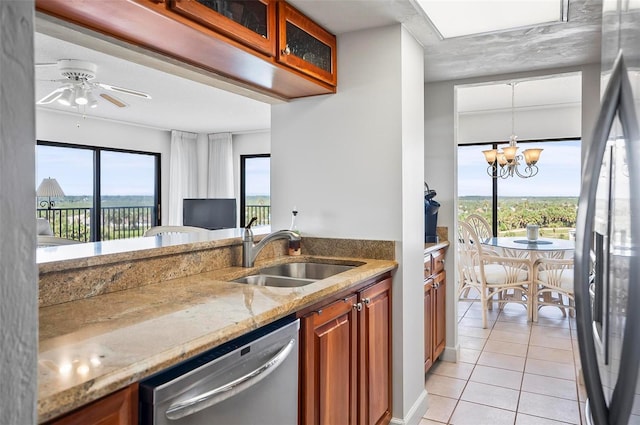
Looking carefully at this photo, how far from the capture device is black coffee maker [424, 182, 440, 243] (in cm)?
340

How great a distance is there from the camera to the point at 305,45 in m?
2.36

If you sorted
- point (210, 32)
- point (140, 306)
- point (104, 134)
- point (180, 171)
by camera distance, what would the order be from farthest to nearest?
point (180, 171)
point (104, 134)
point (210, 32)
point (140, 306)

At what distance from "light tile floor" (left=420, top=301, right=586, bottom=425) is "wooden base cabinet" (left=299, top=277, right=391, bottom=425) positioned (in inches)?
25.0

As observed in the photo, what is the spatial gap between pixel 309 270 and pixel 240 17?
1.39m

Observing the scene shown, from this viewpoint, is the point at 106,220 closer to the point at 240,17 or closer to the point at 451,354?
the point at 451,354

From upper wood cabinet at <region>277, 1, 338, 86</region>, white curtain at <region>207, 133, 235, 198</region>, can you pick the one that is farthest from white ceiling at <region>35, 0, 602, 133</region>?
white curtain at <region>207, 133, 235, 198</region>

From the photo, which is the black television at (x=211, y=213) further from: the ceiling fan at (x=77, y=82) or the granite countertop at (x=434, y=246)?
the granite countertop at (x=434, y=246)

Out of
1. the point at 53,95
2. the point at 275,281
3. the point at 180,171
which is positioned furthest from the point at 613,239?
the point at 180,171

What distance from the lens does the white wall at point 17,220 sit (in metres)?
0.66

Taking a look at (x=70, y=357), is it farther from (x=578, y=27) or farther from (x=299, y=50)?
(x=578, y=27)

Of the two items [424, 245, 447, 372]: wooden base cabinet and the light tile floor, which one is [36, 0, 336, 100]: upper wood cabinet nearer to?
[424, 245, 447, 372]: wooden base cabinet

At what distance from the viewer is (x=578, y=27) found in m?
2.56

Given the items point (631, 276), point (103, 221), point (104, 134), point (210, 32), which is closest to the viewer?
point (631, 276)

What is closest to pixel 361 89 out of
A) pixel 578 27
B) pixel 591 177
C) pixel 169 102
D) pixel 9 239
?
pixel 578 27
